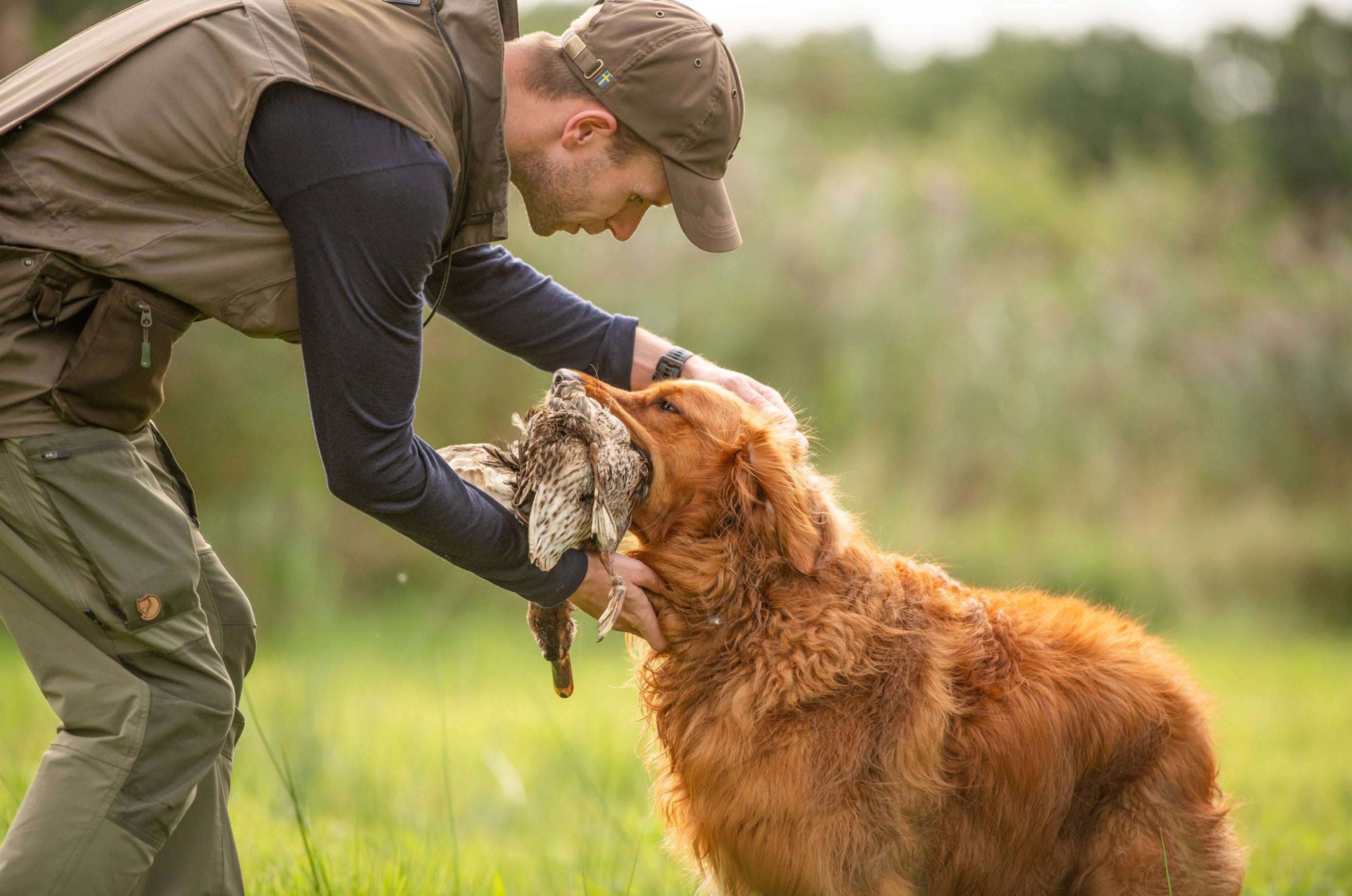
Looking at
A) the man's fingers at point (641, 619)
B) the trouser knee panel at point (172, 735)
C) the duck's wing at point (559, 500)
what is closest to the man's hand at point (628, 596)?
the man's fingers at point (641, 619)

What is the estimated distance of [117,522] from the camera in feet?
7.49

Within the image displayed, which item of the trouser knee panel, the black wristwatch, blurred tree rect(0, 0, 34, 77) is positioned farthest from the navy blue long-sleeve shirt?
blurred tree rect(0, 0, 34, 77)

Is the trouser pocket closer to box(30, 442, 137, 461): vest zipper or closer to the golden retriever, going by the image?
box(30, 442, 137, 461): vest zipper

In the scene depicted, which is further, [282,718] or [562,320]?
[282,718]

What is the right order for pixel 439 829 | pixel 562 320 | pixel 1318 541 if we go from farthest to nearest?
1. pixel 1318 541
2. pixel 439 829
3. pixel 562 320

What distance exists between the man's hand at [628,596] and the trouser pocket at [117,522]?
1.00 meters

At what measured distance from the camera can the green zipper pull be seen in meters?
2.26

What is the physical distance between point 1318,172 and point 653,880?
2285 centimetres

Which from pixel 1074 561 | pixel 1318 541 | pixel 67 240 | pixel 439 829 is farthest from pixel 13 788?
pixel 1318 541

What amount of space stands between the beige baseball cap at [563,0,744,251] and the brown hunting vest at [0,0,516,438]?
527 millimetres

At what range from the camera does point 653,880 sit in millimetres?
3863

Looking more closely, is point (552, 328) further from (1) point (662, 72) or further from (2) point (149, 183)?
(2) point (149, 183)

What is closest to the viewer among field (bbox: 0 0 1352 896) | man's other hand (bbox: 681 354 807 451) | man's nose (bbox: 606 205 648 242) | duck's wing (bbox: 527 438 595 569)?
duck's wing (bbox: 527 438 595 569)

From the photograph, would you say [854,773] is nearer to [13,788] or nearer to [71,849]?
[71,849]
